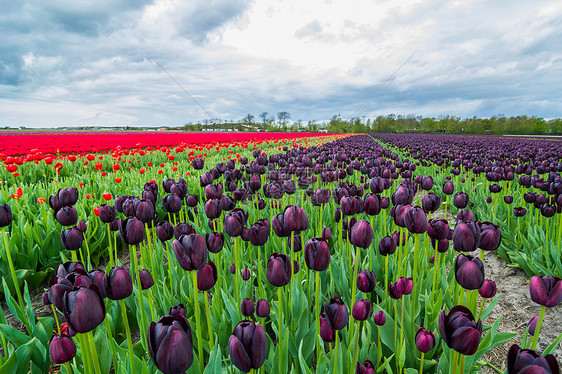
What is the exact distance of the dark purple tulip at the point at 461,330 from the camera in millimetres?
1008

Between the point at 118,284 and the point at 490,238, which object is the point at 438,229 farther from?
the point at 118,284

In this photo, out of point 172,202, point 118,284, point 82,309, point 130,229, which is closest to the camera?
point 82,309

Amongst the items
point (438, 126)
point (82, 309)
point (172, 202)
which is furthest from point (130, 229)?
point (438, 126)

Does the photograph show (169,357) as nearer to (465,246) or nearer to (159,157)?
(465,246)

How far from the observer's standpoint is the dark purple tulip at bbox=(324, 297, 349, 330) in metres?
1.25

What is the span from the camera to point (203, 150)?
13.1 meters

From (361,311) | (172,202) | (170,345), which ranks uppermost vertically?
(172,202)

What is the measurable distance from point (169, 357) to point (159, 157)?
38.6 feet

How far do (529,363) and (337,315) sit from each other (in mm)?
622

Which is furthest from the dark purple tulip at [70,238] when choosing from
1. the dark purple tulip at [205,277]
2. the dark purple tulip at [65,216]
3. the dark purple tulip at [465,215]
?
the dark purple tulip at [465,215]

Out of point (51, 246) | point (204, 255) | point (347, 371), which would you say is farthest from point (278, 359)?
point (51, 246)

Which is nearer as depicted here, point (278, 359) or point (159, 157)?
point (278, 359)

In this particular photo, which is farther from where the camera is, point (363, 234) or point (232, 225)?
point (232, 225)

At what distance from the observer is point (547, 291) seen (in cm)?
131
